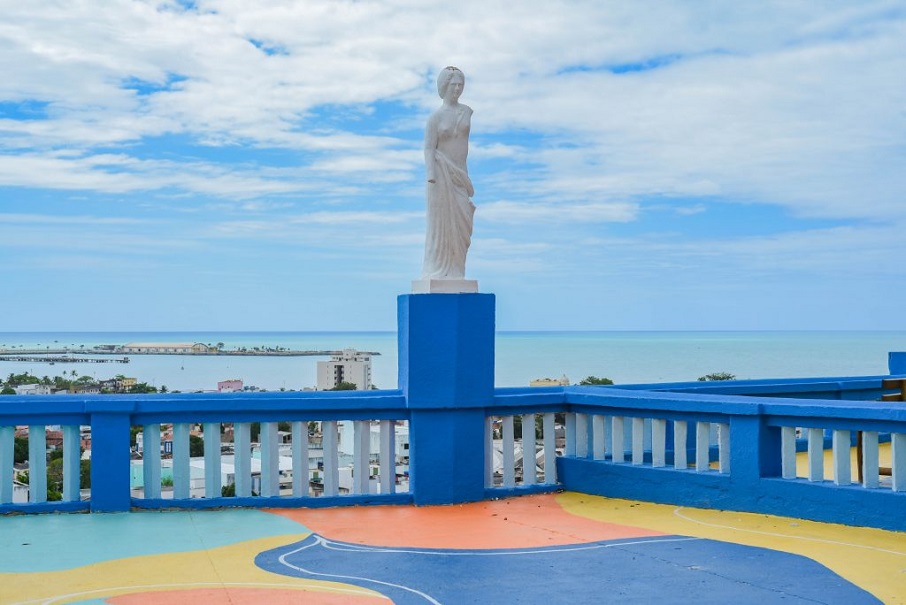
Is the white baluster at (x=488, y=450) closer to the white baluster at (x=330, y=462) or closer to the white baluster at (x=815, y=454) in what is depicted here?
the white baluster at (x=330, y=462)

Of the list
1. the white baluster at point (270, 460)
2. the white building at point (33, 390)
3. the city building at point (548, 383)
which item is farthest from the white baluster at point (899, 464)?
the white building at point (33, 390)

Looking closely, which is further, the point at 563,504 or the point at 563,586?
the point at 563,504

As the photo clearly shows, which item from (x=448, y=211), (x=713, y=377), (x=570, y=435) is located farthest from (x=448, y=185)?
(x=713, y=377)

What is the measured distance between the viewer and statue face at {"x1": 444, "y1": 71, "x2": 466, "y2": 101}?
8766mm

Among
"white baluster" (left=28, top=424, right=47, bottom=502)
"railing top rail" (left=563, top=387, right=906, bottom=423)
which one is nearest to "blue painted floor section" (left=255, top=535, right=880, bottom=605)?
"railing top rail" (left=563, top=387, right=906, bottom=423)

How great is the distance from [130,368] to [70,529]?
365 ft

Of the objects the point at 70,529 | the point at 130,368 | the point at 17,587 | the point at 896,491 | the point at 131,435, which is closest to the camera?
the point at 17,587

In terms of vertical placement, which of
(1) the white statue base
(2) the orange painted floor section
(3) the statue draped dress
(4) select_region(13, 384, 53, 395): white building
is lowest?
(2) the orange painted floor section

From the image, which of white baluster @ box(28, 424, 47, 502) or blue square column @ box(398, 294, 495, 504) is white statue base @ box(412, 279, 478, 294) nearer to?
blue square column @ box(398, 294, 495, 504)

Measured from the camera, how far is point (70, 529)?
7543 mm

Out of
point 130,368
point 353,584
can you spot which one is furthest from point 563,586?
point 130,368

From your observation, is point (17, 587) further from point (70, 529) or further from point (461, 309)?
point (461, 309)

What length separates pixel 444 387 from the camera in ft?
28.6

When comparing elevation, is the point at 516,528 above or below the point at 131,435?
below
